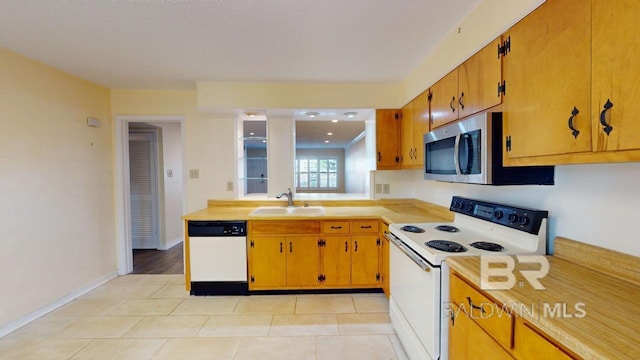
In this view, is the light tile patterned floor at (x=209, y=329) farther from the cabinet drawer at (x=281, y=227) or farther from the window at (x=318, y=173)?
the window at (x=318, y=173)

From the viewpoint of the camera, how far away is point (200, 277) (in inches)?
111

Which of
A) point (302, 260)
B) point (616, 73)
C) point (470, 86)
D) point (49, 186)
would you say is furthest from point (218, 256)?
point (616, 73)

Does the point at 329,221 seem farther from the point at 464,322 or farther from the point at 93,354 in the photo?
the point at 93,354

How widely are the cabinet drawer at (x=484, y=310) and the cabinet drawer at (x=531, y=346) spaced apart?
0.03m

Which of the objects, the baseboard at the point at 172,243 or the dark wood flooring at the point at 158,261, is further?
the baseboard at the point at 172,243

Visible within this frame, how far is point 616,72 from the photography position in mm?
891

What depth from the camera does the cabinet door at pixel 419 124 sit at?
2.41 metres

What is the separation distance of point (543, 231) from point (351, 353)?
1.44m

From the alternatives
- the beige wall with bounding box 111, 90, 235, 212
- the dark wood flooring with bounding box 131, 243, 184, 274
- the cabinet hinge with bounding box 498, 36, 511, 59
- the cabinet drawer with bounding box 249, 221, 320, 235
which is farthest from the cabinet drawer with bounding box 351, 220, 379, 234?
the dark wood flooring with bounding box 131, 243, 184, 274

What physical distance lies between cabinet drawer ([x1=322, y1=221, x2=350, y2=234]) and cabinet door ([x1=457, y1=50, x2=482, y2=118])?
1.47m

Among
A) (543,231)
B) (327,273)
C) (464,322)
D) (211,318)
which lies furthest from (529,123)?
(211,318)

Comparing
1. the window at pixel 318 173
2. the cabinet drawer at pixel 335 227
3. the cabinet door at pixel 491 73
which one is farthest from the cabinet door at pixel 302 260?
the window at pixel 318 173

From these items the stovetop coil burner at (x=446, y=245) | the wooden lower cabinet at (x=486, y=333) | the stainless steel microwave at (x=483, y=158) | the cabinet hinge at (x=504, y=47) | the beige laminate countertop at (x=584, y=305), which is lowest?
the wooden lower cabinet at (x=486, y=333)

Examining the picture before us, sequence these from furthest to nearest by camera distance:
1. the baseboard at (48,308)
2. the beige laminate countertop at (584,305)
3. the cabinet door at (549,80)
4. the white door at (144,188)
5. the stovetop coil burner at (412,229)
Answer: the white door at (144,188) → the baseboard at (48,308) → the stovetop coil burner at (412,229) → the cabinet door at (549,80) → the beige laminate countertop at (584,305)
